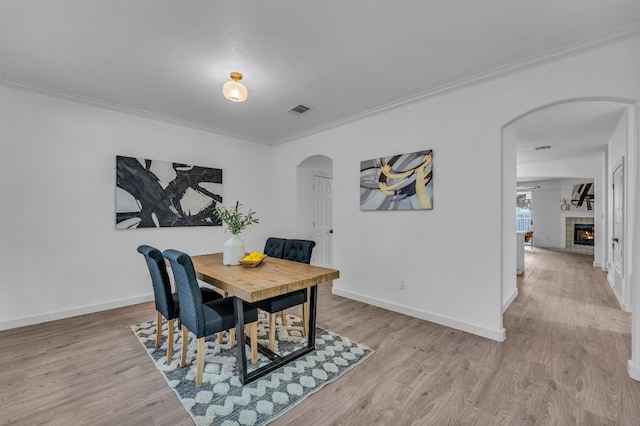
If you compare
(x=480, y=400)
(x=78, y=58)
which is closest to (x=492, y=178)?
(x=480, y=400)

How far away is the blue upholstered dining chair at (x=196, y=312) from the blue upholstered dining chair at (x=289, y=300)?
0.73 ft

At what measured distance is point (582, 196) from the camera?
9.21m

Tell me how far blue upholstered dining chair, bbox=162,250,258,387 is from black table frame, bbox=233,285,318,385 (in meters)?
0.11

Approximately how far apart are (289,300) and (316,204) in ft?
10.8

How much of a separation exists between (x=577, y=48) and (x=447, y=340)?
9.06 ft

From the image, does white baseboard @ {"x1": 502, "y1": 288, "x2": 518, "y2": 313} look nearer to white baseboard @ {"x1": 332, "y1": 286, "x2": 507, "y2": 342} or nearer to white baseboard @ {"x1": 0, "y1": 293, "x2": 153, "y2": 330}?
white baseboard @ {"x1": 332, "y1": 286, "x2": 507, "y2": 342}

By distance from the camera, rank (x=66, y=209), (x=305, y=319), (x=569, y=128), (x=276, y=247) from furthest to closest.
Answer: (x=569, y=128), (x=276, y=247), (x=66, y=209), (x=305, y=319)

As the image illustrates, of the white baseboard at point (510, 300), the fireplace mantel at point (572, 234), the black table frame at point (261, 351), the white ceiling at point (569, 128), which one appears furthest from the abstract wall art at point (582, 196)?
the black table frame at point (261, 351)

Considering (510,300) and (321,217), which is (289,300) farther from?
(321,217)

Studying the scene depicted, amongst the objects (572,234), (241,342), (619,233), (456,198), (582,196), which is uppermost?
(582,196)

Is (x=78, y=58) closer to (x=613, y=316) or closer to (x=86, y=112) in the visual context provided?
(x=86, y=112)

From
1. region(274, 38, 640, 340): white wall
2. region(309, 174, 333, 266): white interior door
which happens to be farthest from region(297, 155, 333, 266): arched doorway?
region(274, 38, 640, 340): white wall

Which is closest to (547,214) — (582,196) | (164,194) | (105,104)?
(582,196)

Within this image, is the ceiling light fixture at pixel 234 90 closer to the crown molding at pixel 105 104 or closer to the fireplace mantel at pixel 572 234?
the crown molding at pixel 105 104
